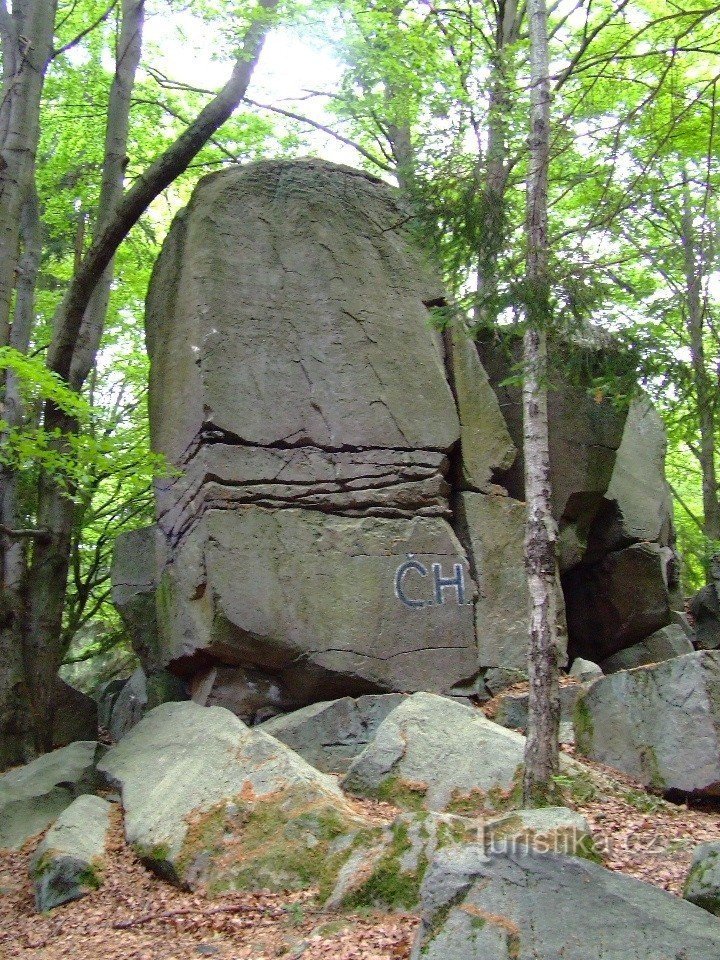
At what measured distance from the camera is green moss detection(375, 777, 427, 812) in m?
6.38

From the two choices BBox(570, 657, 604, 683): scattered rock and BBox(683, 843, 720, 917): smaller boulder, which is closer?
BBox(683, 843, 720, 917): smaller boulder

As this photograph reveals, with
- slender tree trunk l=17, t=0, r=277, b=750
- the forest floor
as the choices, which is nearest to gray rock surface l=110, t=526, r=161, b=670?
slender tree trunk l=17, t=0, r=277, b=750

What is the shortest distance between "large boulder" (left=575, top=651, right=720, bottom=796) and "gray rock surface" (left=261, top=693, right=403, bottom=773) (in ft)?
6.23

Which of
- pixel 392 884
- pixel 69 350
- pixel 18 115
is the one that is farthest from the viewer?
pixel 69 350

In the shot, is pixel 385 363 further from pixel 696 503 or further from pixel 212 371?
pixel 696 503

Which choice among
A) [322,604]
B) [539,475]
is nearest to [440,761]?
[322,604]

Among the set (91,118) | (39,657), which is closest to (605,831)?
(39,657)

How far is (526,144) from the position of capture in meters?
7.29

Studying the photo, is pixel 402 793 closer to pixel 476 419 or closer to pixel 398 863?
pixel 398 863

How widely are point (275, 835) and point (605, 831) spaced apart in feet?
7.25

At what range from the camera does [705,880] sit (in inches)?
161

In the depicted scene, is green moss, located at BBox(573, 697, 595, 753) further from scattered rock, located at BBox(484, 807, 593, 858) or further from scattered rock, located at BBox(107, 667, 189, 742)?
scattered rock, located at BBox(107, 667, 189, 742)

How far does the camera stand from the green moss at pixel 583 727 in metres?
7.27

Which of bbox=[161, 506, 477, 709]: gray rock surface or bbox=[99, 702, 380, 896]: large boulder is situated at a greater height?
bbox=[161, 506, 477, 709]: gray rock surface
